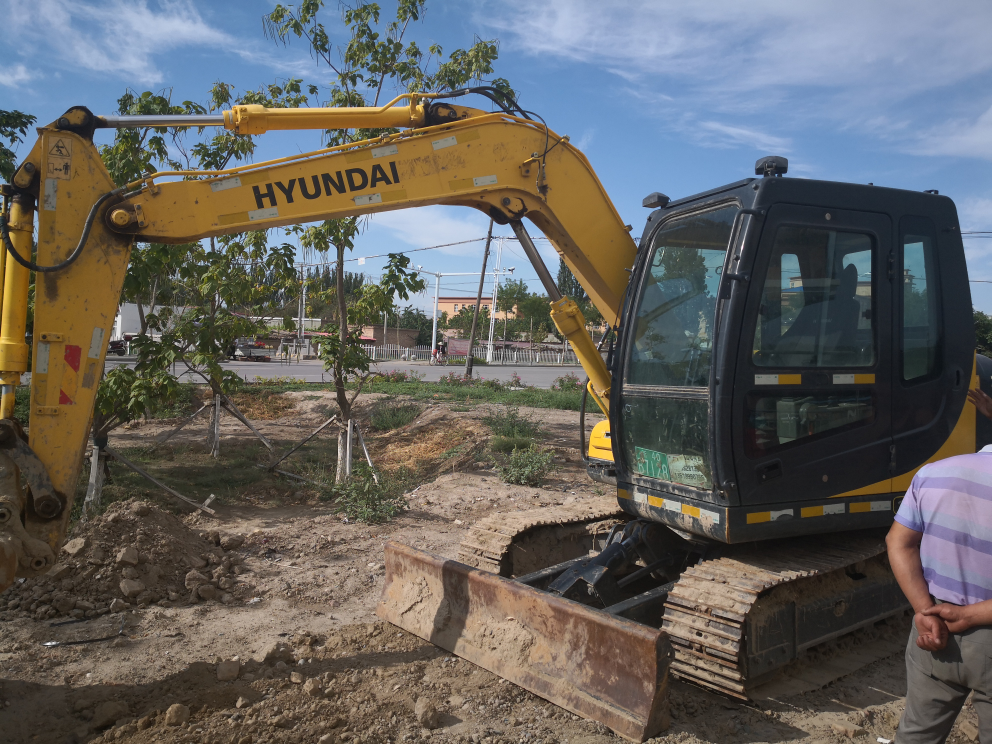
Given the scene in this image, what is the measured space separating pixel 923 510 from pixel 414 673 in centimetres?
282

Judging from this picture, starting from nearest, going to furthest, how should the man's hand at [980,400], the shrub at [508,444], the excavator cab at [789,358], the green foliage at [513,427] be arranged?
1. the excavator cab at [789,358]
2. the man's hand at [980,400]
3. the shrub at [508,444]
4. the green foliage at [513,427]

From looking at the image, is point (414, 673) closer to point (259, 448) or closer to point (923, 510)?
point (923, 510)

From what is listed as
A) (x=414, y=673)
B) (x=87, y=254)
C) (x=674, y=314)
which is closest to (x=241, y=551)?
(x=414, y=673)

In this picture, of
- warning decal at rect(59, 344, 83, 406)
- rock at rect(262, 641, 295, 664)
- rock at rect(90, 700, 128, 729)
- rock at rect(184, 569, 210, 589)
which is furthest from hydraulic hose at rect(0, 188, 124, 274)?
rock at rect(184, 569, 210, 589)

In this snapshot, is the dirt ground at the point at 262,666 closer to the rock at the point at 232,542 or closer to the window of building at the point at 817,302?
the rock at the point at 232,542

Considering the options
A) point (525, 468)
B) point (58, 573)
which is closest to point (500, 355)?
point (525, 468)

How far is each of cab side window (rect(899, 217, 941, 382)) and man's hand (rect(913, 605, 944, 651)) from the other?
2174 millimetres

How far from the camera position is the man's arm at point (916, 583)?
260 cm

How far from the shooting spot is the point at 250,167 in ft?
13.7

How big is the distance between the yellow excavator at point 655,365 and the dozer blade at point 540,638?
1 cm

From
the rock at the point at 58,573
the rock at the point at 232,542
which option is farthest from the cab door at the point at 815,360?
the rock at the point at 58,573

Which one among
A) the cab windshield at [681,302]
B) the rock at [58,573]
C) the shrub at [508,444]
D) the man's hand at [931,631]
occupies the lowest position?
the rock at [58,573]

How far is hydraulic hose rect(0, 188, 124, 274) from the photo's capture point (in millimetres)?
3627

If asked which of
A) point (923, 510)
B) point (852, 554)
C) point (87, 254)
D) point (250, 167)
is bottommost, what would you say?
point (852, 554)
